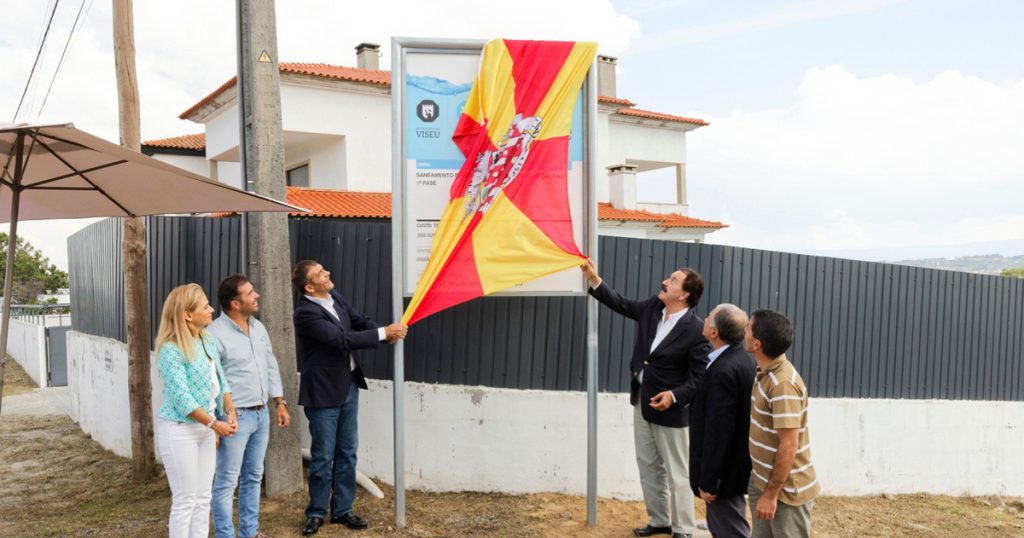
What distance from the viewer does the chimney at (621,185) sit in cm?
2486

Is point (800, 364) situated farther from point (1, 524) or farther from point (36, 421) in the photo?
point (36, 421)

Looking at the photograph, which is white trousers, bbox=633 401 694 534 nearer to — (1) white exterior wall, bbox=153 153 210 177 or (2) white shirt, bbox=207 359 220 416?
(2) white shirt, bbox=207 359 220 416

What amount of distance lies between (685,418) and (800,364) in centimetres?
298

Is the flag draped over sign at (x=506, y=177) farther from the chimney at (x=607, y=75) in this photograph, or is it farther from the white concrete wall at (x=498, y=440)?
the chimney at (x=607, y=75)

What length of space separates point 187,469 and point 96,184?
207 centimetres

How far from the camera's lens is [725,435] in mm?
3807

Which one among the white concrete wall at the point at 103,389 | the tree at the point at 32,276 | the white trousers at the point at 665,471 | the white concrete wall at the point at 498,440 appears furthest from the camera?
the tree at the point at 32,276

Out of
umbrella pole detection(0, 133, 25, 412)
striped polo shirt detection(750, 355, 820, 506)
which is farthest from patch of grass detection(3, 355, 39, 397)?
striped polo shirt detection(750, 355, 820, 506)

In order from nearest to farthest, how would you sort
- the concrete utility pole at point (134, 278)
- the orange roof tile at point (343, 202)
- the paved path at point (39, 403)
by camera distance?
the concrete utility pole at point (134, 278)
the paved path at point (39, 403)
the orange roof tile at point (343, 202)

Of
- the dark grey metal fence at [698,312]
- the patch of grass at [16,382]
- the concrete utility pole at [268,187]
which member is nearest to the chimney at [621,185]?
the dark grey metal fence at [698,312]

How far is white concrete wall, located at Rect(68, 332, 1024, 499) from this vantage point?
6.29 meters

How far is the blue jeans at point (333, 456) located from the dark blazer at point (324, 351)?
95 mm

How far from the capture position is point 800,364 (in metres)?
7.49

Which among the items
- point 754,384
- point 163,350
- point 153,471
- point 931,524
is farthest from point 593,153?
point 153,471
